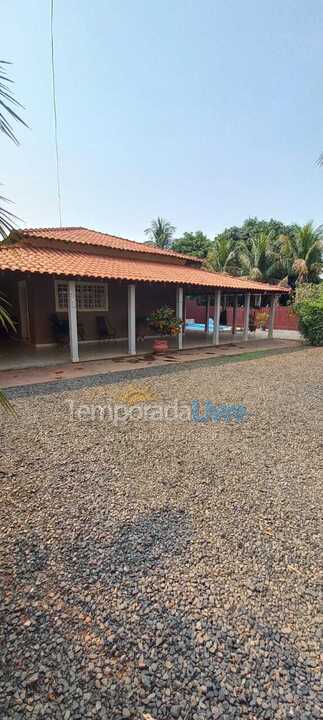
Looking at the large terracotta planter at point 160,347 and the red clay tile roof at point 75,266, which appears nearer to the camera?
the red clay tile roof at point 75,266

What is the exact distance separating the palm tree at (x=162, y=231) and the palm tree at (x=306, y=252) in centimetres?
1354

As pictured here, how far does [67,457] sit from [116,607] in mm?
2173

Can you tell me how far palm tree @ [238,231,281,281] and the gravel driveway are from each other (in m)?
26.0

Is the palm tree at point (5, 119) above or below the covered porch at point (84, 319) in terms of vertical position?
above

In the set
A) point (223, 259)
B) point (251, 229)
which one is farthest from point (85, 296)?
point (251, 229)

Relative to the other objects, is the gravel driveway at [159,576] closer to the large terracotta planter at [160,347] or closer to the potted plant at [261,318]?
the large terracotta planter at [160,347]

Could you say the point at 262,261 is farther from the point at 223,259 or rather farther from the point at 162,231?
the point at 162,231

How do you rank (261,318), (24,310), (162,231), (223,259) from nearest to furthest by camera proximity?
(24,310)
(261,318)
(223,259)
(162,231)

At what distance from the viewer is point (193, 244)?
40.1 metres

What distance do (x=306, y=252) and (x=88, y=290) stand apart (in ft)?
67.4

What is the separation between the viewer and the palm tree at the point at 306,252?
2664 cm

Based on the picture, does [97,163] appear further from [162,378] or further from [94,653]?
[94,653]

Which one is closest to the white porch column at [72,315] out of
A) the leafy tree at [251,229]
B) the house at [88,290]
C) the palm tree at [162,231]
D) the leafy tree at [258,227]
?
the house at [88,290]

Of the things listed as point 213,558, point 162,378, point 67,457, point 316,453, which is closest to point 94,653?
point 213,558
